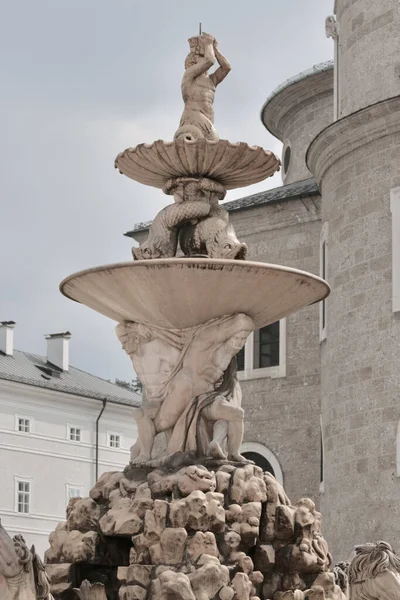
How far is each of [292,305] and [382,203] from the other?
12705 mm

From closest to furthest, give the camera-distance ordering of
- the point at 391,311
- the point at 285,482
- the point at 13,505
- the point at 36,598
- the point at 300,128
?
1. the point at 36,598
2. the point at 391,311
3. the point at 285,482
4. the point at 300,128
5. the point at 13,505

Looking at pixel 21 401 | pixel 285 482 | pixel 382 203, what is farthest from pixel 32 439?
pixel 382 203

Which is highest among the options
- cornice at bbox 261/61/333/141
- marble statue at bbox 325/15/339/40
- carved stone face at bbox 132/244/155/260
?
cornice at bbox 261/61/333/141

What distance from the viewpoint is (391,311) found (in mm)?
21922

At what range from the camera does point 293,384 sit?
1062 inches

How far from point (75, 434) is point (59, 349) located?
433 cm

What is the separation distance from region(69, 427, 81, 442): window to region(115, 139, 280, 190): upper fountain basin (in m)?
42.5

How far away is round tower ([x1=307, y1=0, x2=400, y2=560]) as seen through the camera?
2161 centimetres

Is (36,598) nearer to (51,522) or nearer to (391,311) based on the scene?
(391,311)

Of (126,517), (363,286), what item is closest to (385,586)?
(126,517)

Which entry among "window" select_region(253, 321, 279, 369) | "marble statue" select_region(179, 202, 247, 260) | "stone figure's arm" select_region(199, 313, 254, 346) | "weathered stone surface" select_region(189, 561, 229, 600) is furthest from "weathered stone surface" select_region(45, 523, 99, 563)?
"window" select_region(253, 321, 279, 369)

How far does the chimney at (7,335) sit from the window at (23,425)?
393 centimetres

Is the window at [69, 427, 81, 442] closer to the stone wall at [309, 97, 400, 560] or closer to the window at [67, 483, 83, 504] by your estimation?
the window at [67, 483, 83, 504]

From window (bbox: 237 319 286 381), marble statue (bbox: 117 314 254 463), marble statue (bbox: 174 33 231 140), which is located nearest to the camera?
marble statue (bbox: 117 314 254 463)
